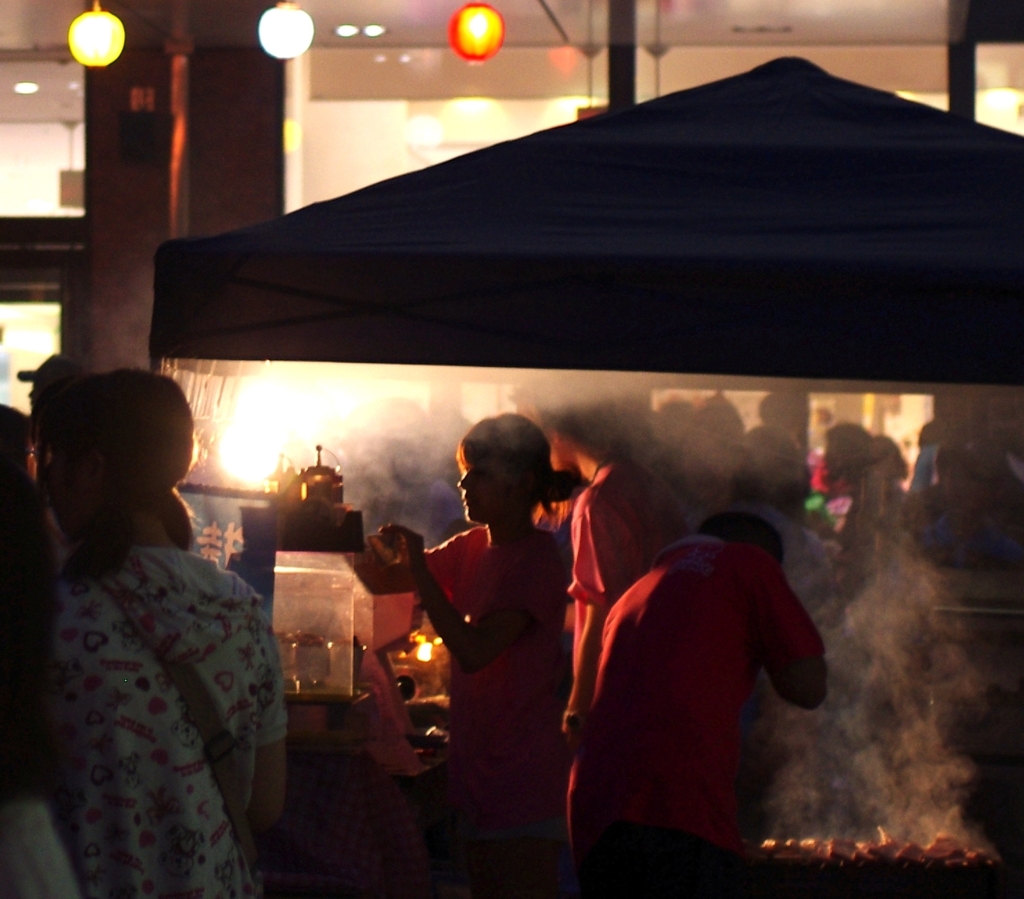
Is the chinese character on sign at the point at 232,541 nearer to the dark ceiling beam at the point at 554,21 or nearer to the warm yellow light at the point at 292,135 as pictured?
the dark ceiling beam at the point at 554,21

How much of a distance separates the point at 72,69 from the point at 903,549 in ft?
17.6

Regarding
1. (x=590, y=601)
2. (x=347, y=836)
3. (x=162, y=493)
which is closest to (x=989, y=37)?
(x=590, y=601)

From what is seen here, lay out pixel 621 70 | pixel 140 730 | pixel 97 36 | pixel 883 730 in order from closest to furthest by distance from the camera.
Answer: pixel 140 730
pixel 883 730
pixel 97 36
pixel 621 70

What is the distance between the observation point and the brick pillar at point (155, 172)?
8.05 meters

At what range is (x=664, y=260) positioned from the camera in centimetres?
283

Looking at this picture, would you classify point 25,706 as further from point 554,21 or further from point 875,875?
point 554,21

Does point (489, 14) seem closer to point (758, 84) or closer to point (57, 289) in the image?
point (57, 289)

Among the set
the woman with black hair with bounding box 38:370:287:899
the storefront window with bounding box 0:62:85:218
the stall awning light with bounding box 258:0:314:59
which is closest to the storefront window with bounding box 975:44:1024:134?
the stall awning light with bounding box 258:0:314:59

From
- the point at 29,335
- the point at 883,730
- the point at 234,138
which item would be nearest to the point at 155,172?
the point at 234,138

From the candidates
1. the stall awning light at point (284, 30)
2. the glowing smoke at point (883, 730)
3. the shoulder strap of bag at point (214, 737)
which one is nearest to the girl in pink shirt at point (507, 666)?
the shoulder strap of bag at point (214, 737)

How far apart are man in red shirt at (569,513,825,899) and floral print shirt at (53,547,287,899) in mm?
977

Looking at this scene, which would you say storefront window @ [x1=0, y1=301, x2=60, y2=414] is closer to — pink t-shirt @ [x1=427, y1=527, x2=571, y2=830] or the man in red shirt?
pink t-shirt @ [x1=427, y1=527, x2=571, y2=830]

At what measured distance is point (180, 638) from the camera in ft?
Answer: 6.86

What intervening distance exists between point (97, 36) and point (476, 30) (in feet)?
5.99
